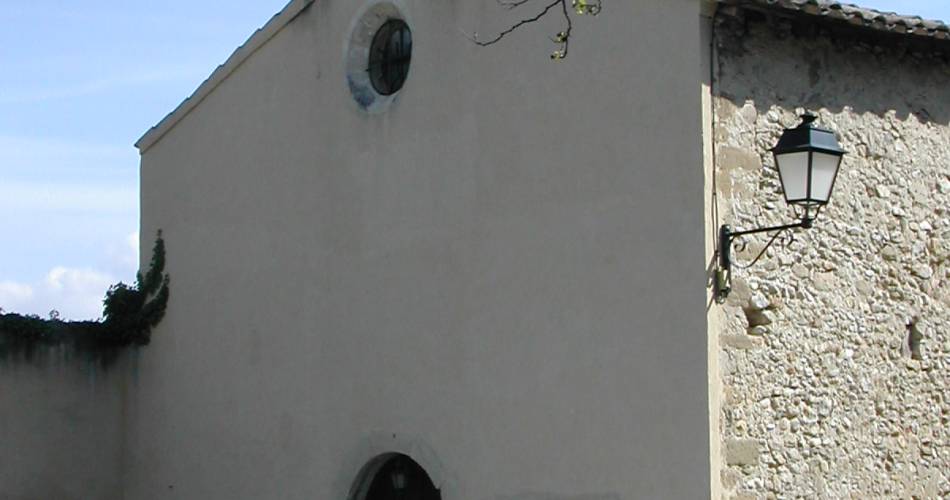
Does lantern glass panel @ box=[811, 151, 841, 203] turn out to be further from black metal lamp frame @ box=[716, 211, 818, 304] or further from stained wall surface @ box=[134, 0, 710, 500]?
stained wall surface @ box=[134, 0, 710, 500]

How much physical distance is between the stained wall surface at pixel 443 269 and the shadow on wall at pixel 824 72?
1.18 feet

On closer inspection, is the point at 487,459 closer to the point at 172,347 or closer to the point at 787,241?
the point at 787,241

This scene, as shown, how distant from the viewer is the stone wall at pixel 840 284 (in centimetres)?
924

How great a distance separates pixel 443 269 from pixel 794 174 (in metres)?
3.38

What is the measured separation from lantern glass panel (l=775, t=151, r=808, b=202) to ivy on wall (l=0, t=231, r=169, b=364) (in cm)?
785

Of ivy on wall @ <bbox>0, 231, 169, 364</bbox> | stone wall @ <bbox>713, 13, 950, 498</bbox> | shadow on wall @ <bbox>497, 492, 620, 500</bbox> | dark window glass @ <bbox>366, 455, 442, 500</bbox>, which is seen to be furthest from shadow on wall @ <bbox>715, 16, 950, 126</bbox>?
ivy on wall @ <bbox>0, 231, 169, 364</bbox>

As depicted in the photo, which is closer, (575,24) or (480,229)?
(575,24)

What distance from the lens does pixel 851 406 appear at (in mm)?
9594

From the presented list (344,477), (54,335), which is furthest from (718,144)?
(54,335)

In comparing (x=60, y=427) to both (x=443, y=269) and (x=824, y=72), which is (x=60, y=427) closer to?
(x=443, y=269)

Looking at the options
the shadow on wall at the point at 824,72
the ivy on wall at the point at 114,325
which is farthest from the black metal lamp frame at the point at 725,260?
the ivy on wall at the point at 114,325

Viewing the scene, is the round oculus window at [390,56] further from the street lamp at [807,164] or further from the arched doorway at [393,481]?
the street lamp at [807,164]

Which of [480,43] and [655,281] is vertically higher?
[480,43]

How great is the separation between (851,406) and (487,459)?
8.78ft
